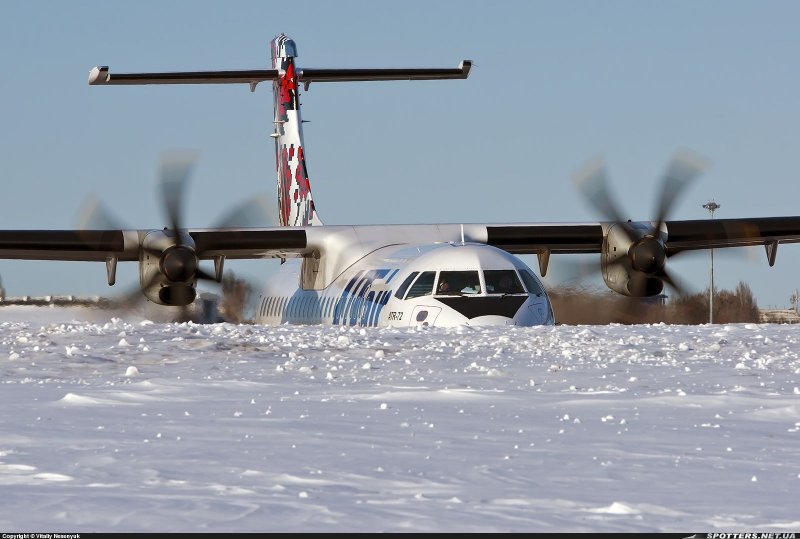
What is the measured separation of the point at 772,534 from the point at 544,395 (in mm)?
5249

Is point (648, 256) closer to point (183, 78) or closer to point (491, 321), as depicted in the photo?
point (491, 321)

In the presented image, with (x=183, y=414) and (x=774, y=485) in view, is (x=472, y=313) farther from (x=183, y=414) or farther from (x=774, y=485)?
(x=774, y=485)

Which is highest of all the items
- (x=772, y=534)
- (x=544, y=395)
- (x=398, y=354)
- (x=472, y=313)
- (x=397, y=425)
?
(x=472, y=313)

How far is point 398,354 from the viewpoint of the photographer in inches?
521

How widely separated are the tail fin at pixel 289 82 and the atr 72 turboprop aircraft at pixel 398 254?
67 millimetres

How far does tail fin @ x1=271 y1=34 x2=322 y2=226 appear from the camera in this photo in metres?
31.3

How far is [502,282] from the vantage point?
65.5 feet

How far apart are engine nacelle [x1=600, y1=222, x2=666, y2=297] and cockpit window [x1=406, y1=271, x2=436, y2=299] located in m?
5.98

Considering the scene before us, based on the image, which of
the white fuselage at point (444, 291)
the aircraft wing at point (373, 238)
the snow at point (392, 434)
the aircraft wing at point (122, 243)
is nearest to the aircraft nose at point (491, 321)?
the white fuselage at point (444, 291)

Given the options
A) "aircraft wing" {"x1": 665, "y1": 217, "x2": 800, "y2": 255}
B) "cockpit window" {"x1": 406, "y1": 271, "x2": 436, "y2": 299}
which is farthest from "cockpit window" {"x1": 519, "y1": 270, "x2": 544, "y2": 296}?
"aircraft wing" {"x1": 665, "y1": 217, "x2": 800, "y2": 255}

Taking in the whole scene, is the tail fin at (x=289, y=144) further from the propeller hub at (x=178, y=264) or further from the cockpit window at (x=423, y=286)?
the cockpit window at (x=423, y=286)

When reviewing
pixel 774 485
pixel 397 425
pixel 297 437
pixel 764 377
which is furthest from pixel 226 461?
pixel 764 377

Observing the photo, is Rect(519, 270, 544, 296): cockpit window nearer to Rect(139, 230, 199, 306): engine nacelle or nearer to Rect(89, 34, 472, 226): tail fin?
Rect(139, 230, 199, 306): engine nacelle

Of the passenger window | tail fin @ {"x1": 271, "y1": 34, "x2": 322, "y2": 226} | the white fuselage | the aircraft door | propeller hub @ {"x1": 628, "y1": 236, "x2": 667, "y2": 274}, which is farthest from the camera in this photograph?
tail fin @ {"x1": 271, "y1": 34, "x2": 322, "y2": 226}
